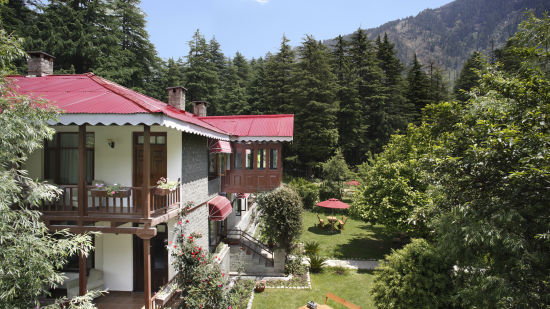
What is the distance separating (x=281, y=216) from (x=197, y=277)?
21.3 feet

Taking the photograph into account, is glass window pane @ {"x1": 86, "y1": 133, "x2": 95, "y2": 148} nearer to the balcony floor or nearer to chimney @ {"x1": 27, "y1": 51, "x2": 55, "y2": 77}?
chimney @ {"x1": 27, "y1": 51, "x2": 55, "y2": 77}

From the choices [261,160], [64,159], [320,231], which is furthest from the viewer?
[320,231]

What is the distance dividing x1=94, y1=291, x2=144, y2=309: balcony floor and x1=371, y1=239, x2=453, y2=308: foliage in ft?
28.7

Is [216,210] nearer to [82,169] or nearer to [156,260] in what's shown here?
[156,260]

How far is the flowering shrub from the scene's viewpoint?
32.3ft

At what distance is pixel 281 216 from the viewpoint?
15.5m

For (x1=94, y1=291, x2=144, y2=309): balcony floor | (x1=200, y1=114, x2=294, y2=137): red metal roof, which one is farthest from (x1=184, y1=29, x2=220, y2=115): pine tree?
(x1=94, y1=291, x2=144, y2=309): balcony floor

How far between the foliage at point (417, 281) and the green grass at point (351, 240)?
9.25 metres

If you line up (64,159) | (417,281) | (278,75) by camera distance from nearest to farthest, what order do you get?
(417,281)
(64,159)
(278,75)

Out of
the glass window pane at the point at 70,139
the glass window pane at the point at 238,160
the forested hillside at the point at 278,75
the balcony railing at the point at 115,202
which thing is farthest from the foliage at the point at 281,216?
the forested hillside at the point at 278,75

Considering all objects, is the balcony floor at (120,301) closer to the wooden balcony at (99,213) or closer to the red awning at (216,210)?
the wooden balcony at (99,213)

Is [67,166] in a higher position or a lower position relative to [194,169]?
higher

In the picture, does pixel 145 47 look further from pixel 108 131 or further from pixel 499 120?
pixel 499 120

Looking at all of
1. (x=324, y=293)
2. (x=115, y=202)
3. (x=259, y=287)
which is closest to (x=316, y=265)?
(x=324, y=293)
